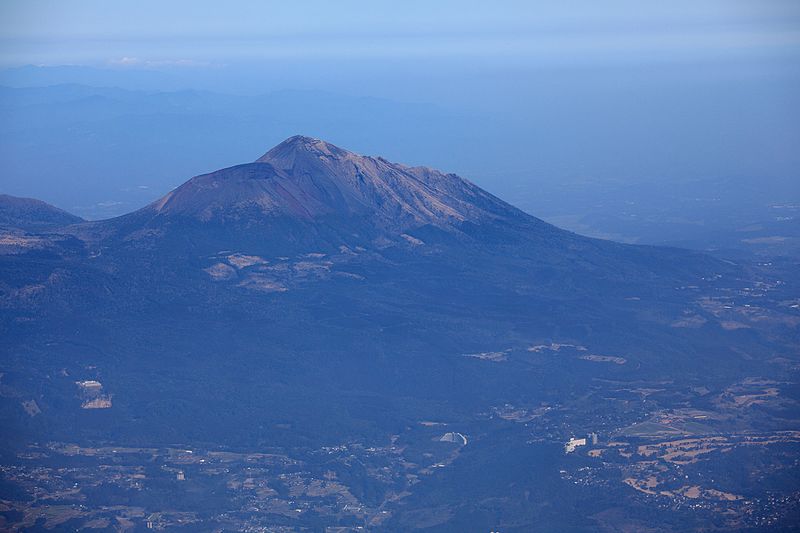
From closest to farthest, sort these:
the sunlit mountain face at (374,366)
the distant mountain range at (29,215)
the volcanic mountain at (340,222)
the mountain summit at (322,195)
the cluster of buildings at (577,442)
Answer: the sunlit mountain face at (374,366) → the cluster of buildings at (577,442) → the volcanic mountain at (340,222) → the mountain summit at (322,195) → the distant mountain range at (29,215)

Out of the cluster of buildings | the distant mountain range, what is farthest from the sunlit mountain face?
the distant mountain range

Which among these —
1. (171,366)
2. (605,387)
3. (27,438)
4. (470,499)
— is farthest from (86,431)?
(605,387)

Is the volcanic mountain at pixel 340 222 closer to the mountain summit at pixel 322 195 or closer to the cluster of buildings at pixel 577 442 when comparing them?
the mountain summit at pixel 322 195

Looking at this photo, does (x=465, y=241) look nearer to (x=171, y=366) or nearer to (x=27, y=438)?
(x=171, y=366)

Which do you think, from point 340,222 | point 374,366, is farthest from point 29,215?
point 374,366

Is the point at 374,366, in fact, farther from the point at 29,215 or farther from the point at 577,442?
the point at 29,215

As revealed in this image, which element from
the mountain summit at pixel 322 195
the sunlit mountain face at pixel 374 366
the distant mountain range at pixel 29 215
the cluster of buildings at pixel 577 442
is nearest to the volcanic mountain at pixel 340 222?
the mountain summit at pixel 322 195

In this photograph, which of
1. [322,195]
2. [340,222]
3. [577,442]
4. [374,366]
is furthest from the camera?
[322,195]

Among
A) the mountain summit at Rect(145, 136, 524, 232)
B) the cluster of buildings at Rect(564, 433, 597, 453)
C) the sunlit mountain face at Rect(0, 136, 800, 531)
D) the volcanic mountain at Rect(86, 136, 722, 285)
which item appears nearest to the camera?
the sunlit mountain face at Rect(0, 136, 800, 531)

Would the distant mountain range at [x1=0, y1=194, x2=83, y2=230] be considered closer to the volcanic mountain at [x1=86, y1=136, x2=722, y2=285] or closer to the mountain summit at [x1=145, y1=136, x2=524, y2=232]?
the volcanic mountain at [x1=86, y1=136, x2=722, y2=285]
